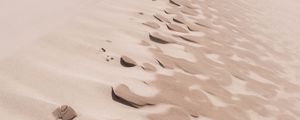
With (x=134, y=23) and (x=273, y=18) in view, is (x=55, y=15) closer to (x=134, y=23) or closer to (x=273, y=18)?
(x=134, y=23)

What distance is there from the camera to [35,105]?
5.99ft

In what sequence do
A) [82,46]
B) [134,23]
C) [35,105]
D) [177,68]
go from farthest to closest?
1. [134,23]
2. [177,68]
3. [82,46]
4. [35,105]

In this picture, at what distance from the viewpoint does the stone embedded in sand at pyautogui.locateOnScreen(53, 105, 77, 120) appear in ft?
5.92

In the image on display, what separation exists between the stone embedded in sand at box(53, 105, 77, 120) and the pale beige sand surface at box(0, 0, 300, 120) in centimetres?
1

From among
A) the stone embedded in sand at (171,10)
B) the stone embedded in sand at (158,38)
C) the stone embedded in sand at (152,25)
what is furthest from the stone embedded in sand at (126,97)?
the stone embedded in sand at (171,10)

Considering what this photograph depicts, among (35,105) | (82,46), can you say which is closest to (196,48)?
(82,46)

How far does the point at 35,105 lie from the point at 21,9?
96 centimetres

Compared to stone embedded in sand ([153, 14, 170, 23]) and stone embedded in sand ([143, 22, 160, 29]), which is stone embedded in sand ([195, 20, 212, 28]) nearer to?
stone embedded in sand ([153, 14, 170, 23])

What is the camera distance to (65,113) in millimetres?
1813

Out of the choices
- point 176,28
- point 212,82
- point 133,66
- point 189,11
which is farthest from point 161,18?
point 133,66

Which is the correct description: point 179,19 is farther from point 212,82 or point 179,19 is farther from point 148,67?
point 148,67

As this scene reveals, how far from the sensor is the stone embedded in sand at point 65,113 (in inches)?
71.0

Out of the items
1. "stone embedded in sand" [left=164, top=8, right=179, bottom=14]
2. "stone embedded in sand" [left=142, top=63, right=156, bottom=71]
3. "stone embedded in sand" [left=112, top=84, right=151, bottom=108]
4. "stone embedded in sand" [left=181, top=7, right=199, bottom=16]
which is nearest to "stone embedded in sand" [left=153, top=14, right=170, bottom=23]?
"stone embedded in sand" [left=164, top=8, right=179, bottom=14]

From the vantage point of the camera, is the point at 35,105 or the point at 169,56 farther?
the point at 169,56
